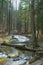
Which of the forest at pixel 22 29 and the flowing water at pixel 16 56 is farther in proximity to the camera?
the forest at pixel 22 29

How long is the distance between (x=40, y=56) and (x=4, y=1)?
22.1m

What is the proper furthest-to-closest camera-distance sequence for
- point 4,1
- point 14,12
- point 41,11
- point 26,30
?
point 14,12
point 26,30
point 4,1
point 41,11

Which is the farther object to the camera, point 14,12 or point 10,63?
point 14,12

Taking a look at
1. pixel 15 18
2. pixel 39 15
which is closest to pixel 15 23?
pixel 15 18

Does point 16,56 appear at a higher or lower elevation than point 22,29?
higher

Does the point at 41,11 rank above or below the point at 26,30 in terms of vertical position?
above

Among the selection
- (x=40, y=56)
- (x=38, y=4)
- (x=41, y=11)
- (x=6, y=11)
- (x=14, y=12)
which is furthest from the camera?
(x=14, y=12)

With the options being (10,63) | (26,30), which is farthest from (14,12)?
(10,63)

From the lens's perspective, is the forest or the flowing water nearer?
the flowing water

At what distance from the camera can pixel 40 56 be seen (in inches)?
428

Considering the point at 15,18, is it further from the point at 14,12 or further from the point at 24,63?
the point at 24,63

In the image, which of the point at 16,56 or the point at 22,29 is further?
the point at 22,29

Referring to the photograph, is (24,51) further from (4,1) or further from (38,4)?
(4,1)

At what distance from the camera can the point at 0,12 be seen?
32.2 m
